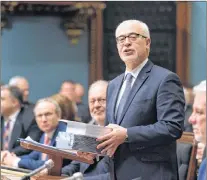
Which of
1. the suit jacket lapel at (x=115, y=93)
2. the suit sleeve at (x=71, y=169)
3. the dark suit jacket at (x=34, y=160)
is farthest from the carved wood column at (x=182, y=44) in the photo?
the suit jacket lapel at (x=115, y=93)

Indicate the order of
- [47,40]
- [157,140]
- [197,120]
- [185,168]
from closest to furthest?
[197,120] → [157,140] → [185,168] → [47,40]

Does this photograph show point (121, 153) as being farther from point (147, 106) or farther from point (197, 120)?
point (197, 120)

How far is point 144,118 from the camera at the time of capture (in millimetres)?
2895

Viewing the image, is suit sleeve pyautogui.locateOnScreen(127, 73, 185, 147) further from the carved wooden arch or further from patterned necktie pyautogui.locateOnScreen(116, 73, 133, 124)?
the carved wooden arch

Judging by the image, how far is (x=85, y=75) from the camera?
29.8 feet

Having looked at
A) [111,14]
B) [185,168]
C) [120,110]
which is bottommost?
[185,168]

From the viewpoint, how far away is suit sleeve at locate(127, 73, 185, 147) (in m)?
2.82

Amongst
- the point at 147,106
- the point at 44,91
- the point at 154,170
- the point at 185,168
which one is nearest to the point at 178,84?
the point at 147,106

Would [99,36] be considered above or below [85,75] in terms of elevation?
above

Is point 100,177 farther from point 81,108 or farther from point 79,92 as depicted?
point 79,92

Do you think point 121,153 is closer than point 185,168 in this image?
Yes

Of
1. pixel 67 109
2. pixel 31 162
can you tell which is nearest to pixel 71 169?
pixel 31 162

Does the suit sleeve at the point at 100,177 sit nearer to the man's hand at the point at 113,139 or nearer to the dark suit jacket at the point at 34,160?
the man's hand at the point at 113,139

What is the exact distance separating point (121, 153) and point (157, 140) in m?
0.20
